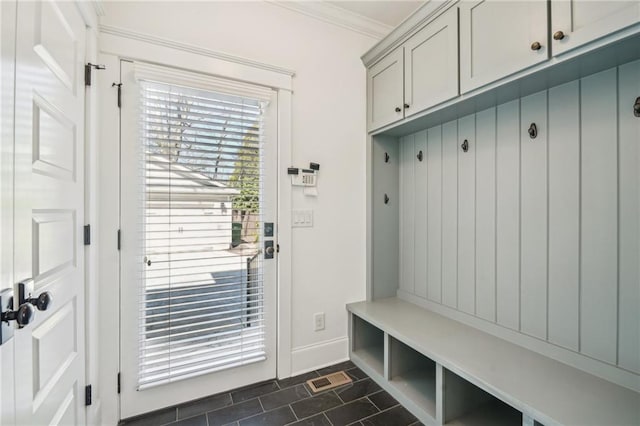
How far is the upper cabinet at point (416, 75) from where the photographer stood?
1.67 meters

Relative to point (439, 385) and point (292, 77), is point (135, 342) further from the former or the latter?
point (292, 77)

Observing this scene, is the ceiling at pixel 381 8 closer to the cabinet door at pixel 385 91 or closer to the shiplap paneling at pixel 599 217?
the cabinet door at pixel 385 91

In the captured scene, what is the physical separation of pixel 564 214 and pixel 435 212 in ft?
2.63

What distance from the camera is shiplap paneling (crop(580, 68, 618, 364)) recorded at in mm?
1292

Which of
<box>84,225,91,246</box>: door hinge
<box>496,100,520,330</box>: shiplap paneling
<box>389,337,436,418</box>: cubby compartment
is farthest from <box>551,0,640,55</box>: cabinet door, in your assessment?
<box>84,225,91,246</box>: door hinge

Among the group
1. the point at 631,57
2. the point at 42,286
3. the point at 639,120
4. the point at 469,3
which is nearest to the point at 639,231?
the point at 639,120

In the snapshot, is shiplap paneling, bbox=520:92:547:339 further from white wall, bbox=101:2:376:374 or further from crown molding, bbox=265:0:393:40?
crown molding, bbox=265:0:393:40

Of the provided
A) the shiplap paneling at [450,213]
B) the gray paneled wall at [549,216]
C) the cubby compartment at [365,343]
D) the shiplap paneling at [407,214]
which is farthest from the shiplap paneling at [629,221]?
the cubby compartment at [365,343]

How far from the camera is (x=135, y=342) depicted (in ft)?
5.54

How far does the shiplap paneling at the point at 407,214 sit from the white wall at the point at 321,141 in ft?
1.14

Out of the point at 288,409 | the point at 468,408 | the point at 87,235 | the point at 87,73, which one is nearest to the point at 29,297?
the point at 87,235

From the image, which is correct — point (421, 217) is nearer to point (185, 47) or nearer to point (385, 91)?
point (385, 91)

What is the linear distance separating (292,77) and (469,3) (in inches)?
45.9

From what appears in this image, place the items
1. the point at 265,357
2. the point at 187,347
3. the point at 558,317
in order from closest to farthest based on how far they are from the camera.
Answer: the point at 558,317 < the point at 187,347 < the point at 265,357
